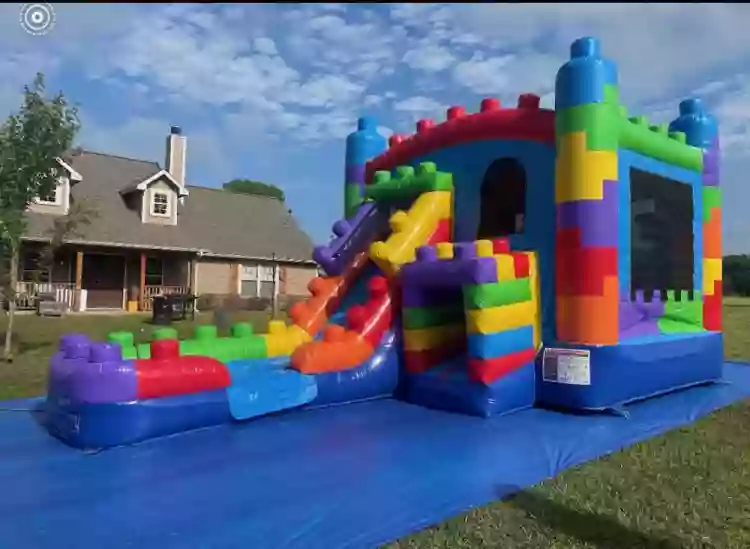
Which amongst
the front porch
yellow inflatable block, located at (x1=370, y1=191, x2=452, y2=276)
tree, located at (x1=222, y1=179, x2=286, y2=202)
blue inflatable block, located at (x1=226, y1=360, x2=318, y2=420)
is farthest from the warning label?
tree, located at (x1=222, y1=179, x2=286, y2=202)

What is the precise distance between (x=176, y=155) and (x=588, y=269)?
1781cm

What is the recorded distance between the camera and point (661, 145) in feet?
23.4

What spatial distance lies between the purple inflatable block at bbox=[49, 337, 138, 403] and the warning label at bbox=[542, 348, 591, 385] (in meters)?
3.76

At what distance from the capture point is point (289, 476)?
12.8 ft

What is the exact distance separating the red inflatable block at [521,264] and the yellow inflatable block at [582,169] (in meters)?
0.67

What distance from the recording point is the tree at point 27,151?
8516 millimetres

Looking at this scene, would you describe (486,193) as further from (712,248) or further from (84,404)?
(84,404)

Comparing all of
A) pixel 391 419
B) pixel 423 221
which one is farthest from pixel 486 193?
→ pixel 391 419

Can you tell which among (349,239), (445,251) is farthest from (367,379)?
(349,239)

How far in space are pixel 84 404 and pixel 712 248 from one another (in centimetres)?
785

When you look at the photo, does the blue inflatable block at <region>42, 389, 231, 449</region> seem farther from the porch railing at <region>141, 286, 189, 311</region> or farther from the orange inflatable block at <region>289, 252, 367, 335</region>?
the porch railing at <region>141, 286, 189, 311</region>

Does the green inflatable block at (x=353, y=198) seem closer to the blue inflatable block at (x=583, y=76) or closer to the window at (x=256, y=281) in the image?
the blue inflatable block at (x=583, y=76)

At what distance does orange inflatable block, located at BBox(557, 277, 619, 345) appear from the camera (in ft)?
19.5

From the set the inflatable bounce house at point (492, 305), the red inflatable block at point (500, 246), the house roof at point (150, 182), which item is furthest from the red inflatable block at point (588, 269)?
the house roof at point (150, 182)
